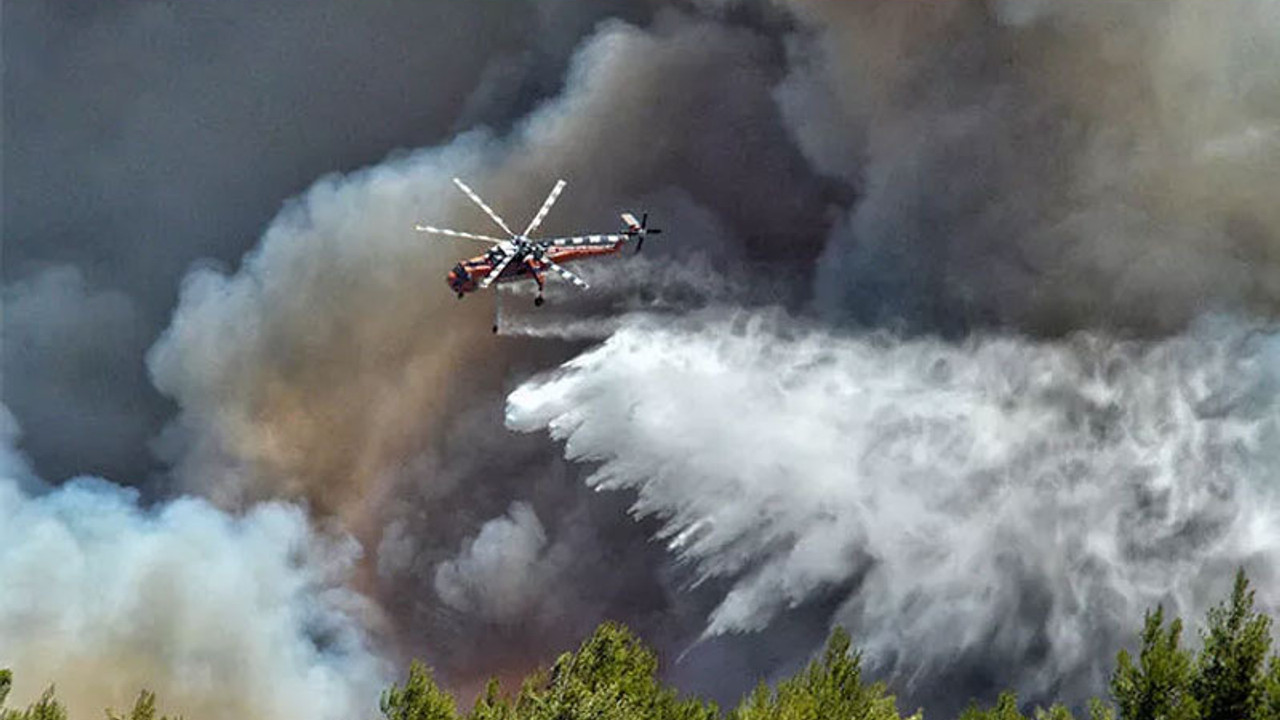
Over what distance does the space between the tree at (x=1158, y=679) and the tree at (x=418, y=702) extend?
19.1m

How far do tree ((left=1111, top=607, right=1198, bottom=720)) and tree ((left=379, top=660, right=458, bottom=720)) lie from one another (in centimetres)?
1913

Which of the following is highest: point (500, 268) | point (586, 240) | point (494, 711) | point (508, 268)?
point (586, 240)

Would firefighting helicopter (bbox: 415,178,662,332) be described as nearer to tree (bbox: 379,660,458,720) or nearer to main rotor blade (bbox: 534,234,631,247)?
main rotor blade (bbox: 534,234,631,247)

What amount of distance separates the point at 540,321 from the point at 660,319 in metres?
4.66

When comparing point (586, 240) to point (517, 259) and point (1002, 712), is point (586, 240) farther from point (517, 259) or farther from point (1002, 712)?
point (1002, 712)

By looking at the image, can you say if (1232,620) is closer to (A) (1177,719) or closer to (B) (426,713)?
(A) (1177,719)

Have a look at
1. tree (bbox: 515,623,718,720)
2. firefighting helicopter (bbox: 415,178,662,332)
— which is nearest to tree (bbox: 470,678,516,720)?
tree (bbox: 515,623,718,720)

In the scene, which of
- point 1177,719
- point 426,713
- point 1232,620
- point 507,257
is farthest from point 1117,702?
point 507,257

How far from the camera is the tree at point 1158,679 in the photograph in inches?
1147

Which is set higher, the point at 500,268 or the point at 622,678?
the point at 500,268

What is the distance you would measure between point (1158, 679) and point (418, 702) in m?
20.5

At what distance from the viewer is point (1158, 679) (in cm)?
2917

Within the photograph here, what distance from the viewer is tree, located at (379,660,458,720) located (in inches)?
1419

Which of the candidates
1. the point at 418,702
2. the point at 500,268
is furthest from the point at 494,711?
the point at 500,268
